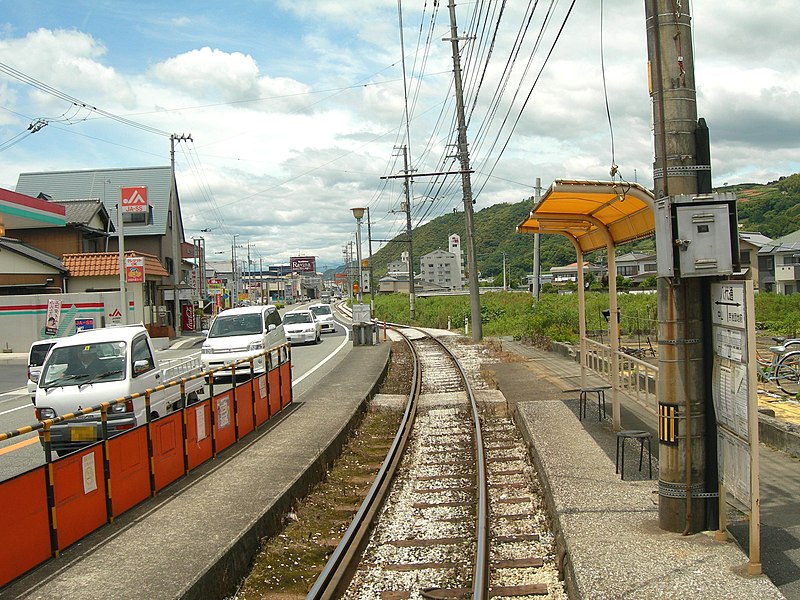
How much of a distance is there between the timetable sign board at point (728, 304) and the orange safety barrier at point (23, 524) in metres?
5.69

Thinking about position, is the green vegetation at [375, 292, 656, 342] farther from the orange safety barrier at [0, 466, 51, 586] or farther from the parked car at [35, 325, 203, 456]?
the orange safety barrier at [0, 466, 51, 586]

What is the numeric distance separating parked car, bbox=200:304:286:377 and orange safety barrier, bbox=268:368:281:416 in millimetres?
4659

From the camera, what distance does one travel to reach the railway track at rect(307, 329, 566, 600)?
20.1 feet

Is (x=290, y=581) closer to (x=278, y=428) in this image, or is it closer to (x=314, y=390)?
(x=278, y=428)

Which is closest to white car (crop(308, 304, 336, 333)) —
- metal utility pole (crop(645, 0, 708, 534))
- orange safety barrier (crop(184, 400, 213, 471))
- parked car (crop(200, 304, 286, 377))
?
parked car (crop(200, 304, 286, 377))

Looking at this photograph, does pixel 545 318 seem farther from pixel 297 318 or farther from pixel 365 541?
pixel 365 541

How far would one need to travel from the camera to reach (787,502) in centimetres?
717

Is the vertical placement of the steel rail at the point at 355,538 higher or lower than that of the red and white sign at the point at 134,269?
lower

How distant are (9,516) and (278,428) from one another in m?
6.95

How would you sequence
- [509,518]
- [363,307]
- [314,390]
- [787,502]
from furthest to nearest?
[363,307] < [314,390] < [509,518] < [787,502]

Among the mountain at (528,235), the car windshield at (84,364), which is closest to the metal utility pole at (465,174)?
the car windshield at (84,364)

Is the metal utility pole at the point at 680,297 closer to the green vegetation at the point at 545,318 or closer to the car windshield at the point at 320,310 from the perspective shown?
the green vegetation at the point at 545,318

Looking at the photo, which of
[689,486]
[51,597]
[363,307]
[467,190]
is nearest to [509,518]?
[689,486]

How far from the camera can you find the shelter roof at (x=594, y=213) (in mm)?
6973
